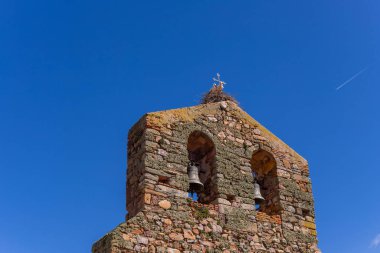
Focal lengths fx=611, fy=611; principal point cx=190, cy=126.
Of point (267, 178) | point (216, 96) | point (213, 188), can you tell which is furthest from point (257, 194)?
point (216, 96)

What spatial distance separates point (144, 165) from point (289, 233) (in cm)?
263

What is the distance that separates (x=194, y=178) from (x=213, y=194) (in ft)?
1.26

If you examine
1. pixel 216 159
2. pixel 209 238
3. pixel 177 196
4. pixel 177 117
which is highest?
pixel 177 117

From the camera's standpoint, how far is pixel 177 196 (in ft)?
29.1

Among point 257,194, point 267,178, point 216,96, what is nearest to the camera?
point 257,194

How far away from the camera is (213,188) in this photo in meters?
9.46

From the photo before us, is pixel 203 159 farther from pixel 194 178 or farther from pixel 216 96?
pixel 216 96

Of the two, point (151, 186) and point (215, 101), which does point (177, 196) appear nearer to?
point (151, 186)

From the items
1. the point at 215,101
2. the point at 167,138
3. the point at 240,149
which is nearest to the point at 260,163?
the point at 240,149

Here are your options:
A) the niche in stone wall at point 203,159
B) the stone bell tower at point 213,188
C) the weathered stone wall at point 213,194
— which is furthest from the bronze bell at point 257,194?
the niche in stone wall at point 203,159

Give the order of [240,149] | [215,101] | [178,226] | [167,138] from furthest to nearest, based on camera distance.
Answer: [215,101] < [240,149] < [167,138] < [178,226]

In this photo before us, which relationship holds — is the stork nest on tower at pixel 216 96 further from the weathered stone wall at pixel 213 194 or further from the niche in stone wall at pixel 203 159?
the niche in stone wall at pixel 203 159

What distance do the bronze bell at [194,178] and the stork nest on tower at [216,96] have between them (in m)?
1.59

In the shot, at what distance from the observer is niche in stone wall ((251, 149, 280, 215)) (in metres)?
10.0
